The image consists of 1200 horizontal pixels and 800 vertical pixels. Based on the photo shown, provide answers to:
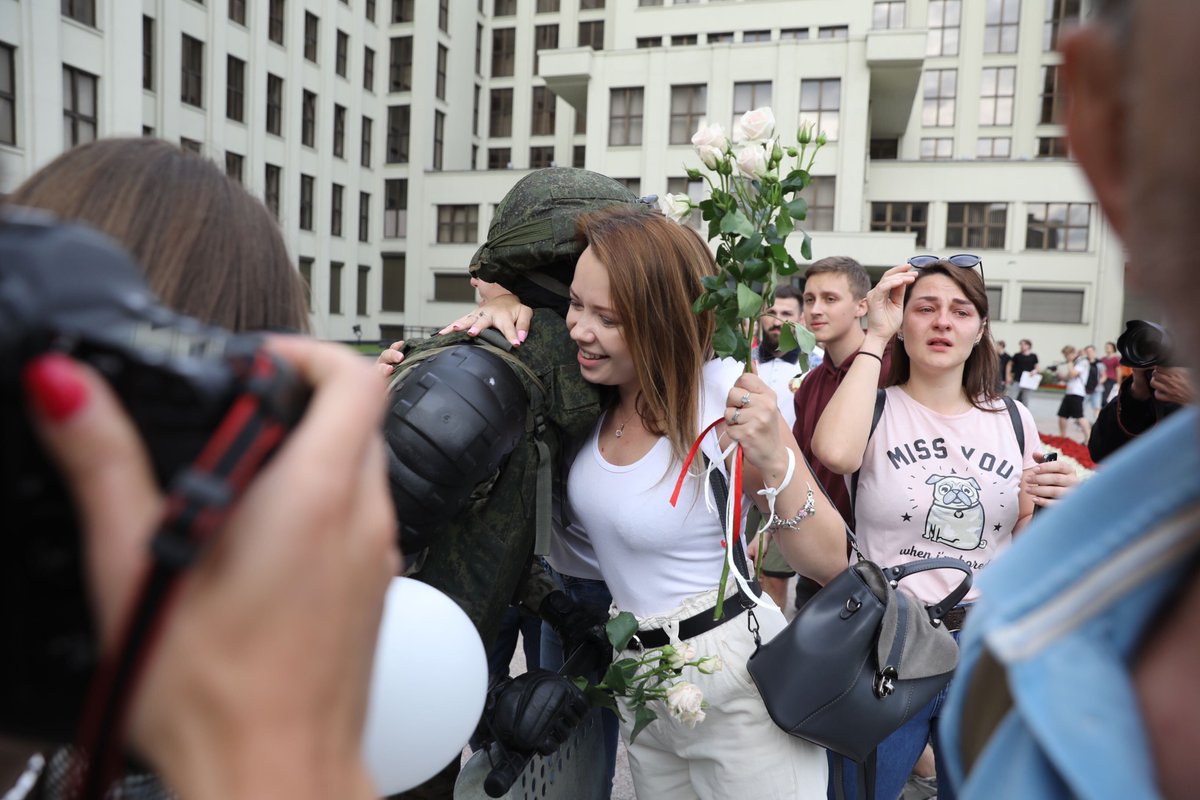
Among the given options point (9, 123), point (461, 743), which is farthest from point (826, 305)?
point (9, 123)

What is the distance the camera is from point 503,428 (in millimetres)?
1837

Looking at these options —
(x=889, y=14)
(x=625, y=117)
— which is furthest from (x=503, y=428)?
(x=889, y=14)

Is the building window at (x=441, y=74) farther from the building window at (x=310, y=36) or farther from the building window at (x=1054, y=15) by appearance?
the building window at (x=1054, y=15)

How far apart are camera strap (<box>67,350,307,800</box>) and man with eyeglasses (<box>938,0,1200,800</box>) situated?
1.95ft

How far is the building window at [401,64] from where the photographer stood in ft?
121

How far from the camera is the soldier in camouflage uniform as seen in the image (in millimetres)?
1739

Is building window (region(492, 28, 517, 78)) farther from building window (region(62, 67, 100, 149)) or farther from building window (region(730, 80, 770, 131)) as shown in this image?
building window (region(62, 67, 100, 149))

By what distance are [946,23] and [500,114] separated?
22153 mm

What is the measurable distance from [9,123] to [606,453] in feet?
72.5

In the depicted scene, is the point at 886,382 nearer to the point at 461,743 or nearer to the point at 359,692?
the point at 461,743

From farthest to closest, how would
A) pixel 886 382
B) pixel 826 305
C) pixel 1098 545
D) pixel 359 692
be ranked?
pixel 826 305
pixel 886 382
pixel 1098 545
pixel 359 692

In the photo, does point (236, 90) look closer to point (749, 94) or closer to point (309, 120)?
point (309, 120)

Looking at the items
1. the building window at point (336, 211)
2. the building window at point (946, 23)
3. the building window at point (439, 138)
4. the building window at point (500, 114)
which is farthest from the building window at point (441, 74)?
the building window at point (946, 23)

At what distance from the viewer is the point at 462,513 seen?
197cm
